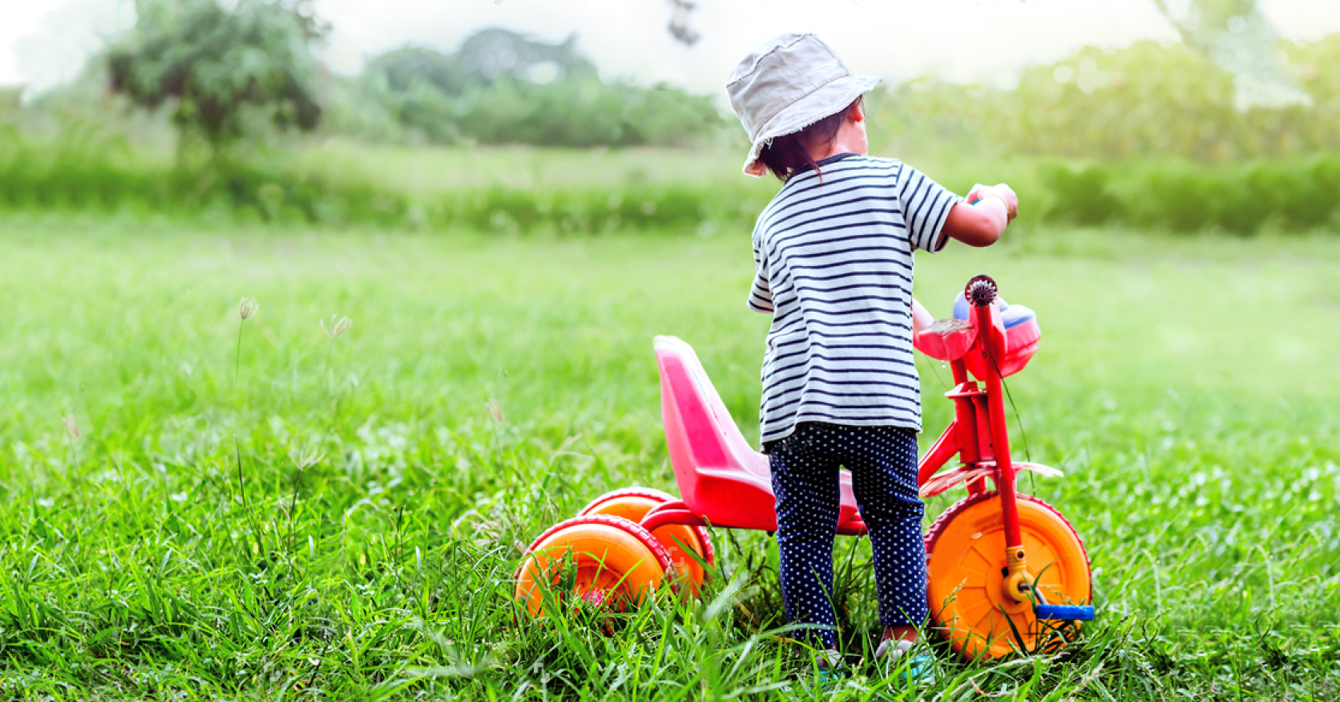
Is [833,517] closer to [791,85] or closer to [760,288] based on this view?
[760,288]

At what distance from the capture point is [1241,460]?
3.69m

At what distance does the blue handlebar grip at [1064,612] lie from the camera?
6.22 ft

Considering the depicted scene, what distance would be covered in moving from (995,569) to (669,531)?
661 mm

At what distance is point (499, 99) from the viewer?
935 centimetres

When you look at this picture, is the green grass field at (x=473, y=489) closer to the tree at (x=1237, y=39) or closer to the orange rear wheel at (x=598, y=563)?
the orange rear wheel at (x=598, y=563)

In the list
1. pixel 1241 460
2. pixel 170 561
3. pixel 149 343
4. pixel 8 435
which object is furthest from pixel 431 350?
pixel 1241 460

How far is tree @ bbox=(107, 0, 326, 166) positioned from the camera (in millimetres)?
8672

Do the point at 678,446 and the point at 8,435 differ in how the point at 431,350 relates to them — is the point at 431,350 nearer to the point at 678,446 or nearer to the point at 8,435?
the point at 8,435

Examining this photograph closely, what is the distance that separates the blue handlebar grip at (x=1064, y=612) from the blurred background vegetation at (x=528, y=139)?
633 cm

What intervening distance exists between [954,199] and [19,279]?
20.7 feet

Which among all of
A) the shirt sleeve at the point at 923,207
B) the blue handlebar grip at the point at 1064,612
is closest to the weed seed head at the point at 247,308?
the shirt sleeve at the point at 923,207

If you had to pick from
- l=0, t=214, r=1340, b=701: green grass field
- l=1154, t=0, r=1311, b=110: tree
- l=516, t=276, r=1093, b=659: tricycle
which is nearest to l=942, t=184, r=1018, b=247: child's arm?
l=516, t=276, r=1093, b=659: tricycle

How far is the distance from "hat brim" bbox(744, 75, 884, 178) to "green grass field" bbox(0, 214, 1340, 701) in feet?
2.10

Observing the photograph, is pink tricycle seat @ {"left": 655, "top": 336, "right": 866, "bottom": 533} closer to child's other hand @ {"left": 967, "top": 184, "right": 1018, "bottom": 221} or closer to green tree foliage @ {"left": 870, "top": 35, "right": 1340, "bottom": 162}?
child's other hand @ {"left": 967, "top": 184, "right": 1018, "bottom": 221}
